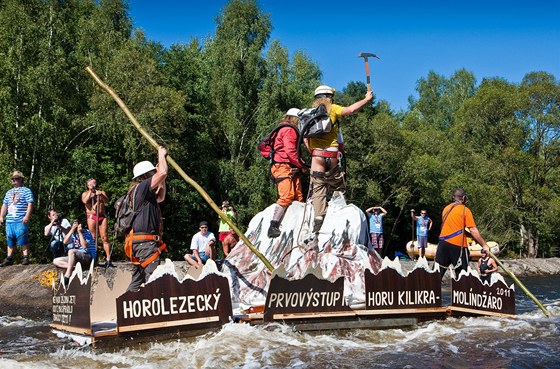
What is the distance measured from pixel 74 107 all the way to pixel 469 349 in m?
25.9

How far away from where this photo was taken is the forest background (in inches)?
1049

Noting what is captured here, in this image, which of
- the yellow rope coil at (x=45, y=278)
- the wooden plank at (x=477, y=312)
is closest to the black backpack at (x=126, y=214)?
the wooden plank at (x=477, y=312)

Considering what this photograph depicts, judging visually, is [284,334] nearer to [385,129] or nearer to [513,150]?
[385,129]

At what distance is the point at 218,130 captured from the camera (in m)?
38.3

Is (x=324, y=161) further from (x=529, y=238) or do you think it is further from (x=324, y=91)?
(x=529, y=238)

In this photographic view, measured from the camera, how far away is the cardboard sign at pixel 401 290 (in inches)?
376

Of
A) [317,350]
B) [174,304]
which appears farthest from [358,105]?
[174,304]

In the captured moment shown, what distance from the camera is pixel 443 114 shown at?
7762 centimetres

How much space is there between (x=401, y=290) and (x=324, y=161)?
259cm

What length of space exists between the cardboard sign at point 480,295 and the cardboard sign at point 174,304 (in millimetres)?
4086

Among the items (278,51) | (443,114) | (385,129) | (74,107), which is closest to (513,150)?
(385,129)

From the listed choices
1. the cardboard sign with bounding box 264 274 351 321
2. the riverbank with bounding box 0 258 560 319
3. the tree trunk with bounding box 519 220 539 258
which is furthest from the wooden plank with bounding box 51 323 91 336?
the tree trunk with bounding box 519 220 539 258

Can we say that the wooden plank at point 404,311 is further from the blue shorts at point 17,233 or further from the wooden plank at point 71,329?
the blue shorts at point 17,233

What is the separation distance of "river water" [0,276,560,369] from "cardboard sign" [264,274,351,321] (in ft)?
0.88
